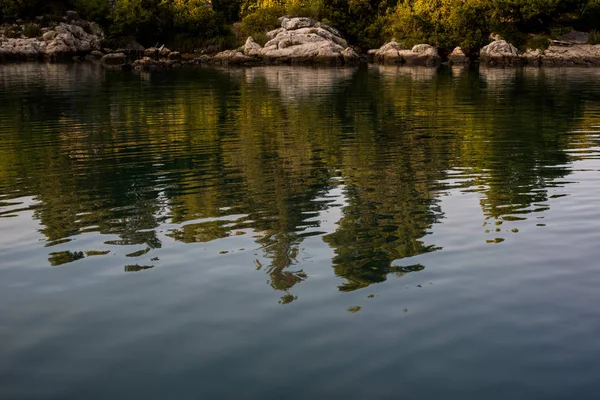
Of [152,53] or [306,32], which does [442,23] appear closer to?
[306,32]

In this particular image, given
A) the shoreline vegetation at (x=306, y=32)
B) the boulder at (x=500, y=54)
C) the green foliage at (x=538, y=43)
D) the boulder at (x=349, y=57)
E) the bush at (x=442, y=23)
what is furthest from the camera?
the bush at (x=442, y=23)

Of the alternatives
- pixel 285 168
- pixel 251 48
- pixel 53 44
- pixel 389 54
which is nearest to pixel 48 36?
pixel 53 44

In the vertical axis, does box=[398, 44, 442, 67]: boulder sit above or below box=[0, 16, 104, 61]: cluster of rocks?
below

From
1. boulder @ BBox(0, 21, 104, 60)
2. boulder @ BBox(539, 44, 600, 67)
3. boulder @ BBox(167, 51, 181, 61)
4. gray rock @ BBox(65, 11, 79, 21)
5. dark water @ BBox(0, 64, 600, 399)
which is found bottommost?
dark water @ BBox(0, 64, 600, 399)

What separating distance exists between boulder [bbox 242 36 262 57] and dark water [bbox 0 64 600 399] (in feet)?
245

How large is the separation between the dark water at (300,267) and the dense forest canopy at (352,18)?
75.5 metres

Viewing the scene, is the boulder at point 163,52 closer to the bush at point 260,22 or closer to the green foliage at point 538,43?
the bush at point 260,22

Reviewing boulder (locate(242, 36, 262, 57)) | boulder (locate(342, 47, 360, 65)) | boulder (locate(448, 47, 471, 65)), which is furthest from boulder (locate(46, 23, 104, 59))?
boulder (locate(448, 47, 471, 65))

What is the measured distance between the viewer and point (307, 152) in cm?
2223

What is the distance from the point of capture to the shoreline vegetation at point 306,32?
9250 centimetres

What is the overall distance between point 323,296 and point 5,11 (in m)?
107

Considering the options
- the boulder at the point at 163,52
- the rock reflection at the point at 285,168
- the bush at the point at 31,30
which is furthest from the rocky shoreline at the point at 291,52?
the rock reflection at the point at 285,168

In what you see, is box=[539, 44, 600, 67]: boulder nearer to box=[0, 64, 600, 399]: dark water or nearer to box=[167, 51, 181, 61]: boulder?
box=[167, 51, 181, 61]: boulder

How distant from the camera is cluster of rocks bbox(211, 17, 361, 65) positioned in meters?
94.1
